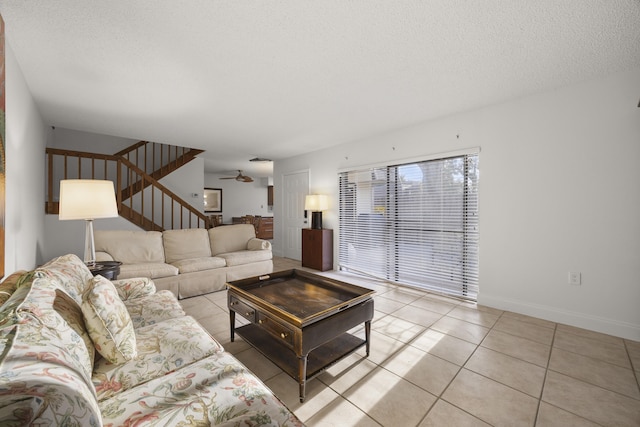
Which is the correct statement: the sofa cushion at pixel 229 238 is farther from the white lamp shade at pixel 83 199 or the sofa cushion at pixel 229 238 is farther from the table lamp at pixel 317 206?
the white lamp shade at pixel 83 199

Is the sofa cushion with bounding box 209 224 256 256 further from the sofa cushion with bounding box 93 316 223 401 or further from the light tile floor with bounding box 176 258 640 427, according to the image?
the sofa cushion with bounding box 93 316 223 401

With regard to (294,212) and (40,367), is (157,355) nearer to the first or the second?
(40,367)

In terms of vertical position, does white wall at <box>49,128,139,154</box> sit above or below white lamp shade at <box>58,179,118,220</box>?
above

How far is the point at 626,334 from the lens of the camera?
2.39 meters

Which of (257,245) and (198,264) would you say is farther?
(257,245)

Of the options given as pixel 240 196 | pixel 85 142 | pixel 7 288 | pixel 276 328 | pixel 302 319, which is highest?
pixel 85 142

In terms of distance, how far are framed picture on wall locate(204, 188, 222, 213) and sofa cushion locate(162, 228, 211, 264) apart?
234 inches

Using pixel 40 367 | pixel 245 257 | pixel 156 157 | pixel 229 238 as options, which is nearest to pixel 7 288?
pixel 40 367

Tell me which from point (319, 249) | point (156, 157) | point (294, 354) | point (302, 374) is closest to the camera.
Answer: point (302, 374)

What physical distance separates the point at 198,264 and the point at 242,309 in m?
1.83

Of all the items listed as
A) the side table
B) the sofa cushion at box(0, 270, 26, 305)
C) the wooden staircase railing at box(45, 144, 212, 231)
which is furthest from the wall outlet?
the wooden staircase railing at box(45, 144, 212, 231)

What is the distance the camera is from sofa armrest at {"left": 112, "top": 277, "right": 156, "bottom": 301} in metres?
2.20

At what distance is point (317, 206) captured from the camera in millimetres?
4941

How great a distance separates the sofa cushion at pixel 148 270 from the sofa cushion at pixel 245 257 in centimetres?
76
